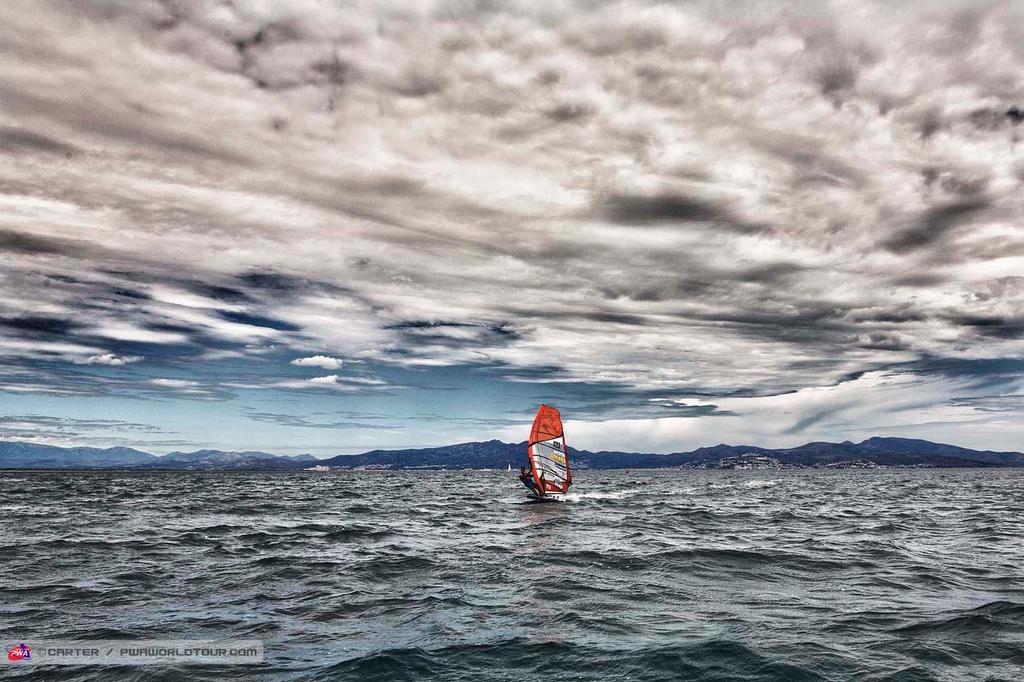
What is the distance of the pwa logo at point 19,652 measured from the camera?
11987 millimetres

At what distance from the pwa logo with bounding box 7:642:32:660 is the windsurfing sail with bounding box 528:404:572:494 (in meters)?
54.5

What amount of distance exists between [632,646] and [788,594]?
7341mm

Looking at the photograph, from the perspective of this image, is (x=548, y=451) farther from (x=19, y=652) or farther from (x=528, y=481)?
(x=19, y=652)

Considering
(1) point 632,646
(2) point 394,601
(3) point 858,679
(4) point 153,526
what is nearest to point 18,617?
(2) point 394,601

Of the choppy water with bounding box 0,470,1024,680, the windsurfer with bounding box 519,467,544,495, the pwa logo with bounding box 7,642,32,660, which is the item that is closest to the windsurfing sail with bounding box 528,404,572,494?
the windsurfer with bounding box 519,467,544,495

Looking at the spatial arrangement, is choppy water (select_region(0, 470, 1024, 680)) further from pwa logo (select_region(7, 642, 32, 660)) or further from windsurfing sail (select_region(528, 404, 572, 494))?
windsurfing sail (select_region(528, 404, 572, 494))

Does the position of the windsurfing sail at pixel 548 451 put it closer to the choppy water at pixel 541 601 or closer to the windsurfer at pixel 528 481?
the windsurfer at pixel 528 481

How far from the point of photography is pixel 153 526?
36531 millimetres

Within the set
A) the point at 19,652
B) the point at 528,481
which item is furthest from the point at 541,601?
the point at 528,481

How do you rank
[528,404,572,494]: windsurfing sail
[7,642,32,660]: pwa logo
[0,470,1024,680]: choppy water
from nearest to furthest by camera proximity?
[0,470,1024,680]: choppy water < [7,642,32,660]: pwa logo < [528,404,572,494]: windsurfing sail

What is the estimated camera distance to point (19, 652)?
1231cm

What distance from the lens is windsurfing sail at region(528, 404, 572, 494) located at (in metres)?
66.9

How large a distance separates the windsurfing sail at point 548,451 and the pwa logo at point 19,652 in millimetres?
54498

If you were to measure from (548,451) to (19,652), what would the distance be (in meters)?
59.5
